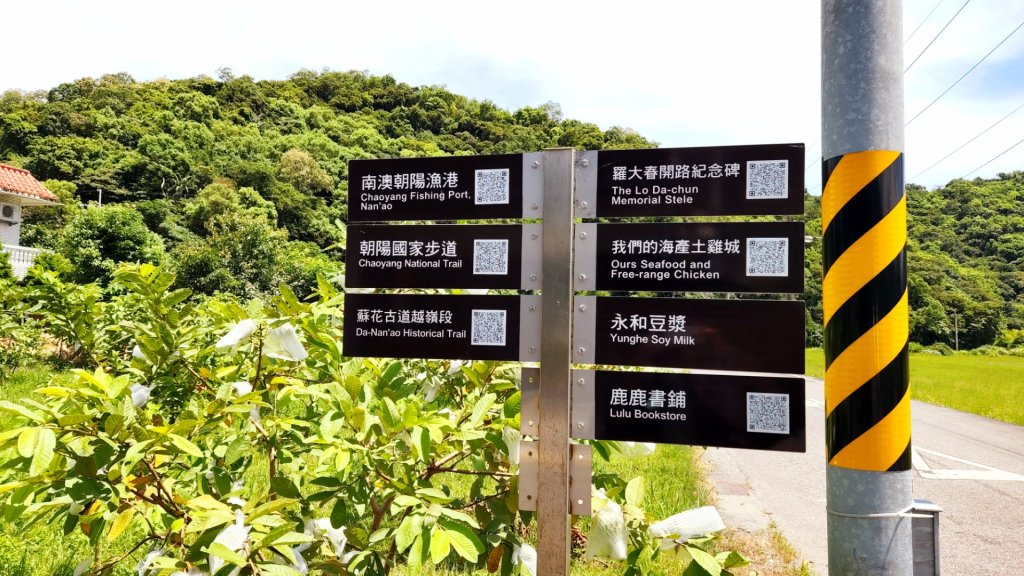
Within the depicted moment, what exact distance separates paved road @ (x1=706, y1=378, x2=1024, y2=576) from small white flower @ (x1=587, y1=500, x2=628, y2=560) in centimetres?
232

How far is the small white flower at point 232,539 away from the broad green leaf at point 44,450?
0.41 metres

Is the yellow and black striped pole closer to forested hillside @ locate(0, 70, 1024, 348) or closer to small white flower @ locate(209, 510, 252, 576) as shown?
small white flower @ locate(209, 510, 252, 576)

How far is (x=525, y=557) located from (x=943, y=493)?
16.2ft

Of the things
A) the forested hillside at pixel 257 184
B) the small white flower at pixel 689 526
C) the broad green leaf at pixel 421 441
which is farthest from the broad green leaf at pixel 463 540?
the forested hillside at pixel 257 184

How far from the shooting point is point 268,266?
2158 cm

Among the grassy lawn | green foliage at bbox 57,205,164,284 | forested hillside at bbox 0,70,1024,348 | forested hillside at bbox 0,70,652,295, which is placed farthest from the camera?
forested hillside at bbox 0,70,1024,348

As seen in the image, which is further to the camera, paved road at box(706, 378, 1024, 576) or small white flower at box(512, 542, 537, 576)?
paved road at box(706, 378, 1024, 576)

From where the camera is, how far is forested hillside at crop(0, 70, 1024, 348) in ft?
71.6

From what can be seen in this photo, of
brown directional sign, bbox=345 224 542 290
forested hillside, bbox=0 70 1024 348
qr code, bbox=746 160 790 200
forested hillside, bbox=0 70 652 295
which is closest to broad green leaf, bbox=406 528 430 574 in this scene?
brown directional sign, bbox=345 224 542 290

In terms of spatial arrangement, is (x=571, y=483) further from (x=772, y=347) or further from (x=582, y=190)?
(x=582, y=190)

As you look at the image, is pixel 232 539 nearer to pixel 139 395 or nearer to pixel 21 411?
pixel 21 411

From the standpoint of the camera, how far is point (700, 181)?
1.75m

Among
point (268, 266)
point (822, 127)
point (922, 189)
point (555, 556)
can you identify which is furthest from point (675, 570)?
point (922, 189)

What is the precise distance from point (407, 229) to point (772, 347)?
44.6 inches
